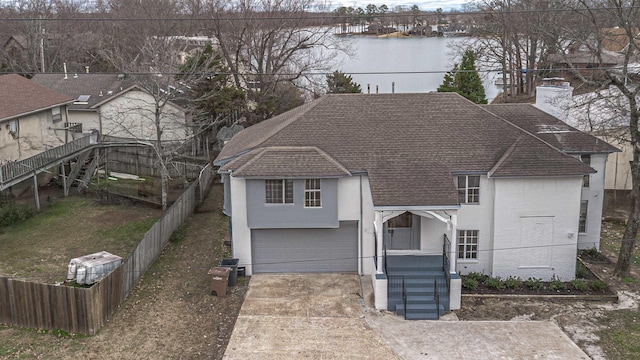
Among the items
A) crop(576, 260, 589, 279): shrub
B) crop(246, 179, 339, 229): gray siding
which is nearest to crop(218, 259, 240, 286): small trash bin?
crop(246, 179, 339, 229): gray siding

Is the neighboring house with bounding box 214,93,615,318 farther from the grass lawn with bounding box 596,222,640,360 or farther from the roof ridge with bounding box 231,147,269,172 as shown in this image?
the grass lawn with bounding box 596,222,640,360

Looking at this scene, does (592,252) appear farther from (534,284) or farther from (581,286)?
(534,284)

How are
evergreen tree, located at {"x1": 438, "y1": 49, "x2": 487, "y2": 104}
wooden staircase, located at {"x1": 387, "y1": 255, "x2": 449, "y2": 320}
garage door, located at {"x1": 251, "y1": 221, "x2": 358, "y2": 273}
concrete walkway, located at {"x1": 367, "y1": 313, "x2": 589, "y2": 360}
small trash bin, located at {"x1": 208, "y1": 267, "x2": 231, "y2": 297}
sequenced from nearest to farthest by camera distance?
concrete walkway, located at {"x1": 367, "y1": 313, "x2": 589, "y2": 360} → wooden staircase, located at {"x1": 387, "y1": 255, "x2": 449, "y2": 320} → small trash bin, located at {"x1": 208, "y1": 267, "x2": 231, "y2": 297} → garage door, located at {"x1": 251, "y1": 221, "x2": 358, "y2": 273} → evergreen tree, located at {"x1": 438, "y1": 49, "x2": 487, "y2": 104}

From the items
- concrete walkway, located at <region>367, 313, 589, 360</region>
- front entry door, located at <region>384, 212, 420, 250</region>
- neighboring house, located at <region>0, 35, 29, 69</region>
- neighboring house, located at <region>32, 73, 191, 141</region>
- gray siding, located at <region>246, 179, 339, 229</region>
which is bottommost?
concrete walkway, located at <region>367, 313, 589, 360</region>

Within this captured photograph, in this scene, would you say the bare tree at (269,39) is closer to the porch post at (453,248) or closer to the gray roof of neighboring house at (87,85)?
the gray roof of neighboring house at (87,85)

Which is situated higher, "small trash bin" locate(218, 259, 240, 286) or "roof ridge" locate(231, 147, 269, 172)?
"roof ridge" locate(231, 147, 269, 172)

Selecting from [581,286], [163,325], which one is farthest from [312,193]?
[581,286]

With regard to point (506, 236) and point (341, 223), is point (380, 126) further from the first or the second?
point (506, 236)

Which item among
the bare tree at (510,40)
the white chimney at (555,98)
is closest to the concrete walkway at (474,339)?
the white chimney at (555,98)
